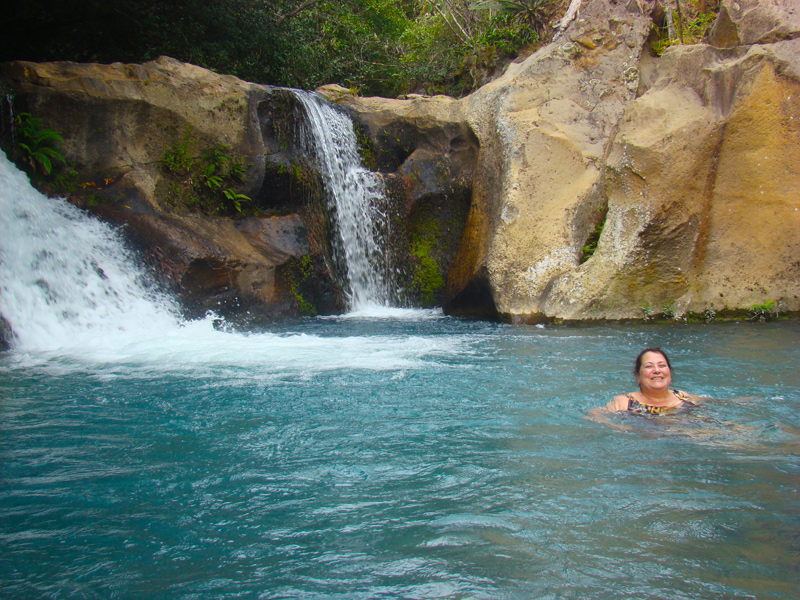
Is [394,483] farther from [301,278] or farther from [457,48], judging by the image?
[457,48]

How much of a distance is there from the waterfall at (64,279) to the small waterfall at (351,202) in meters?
4.03

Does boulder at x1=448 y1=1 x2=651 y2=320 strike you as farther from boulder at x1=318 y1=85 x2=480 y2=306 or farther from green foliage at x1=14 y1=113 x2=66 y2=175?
green foliage at x1=14 y1=113 x2=66 y2=175

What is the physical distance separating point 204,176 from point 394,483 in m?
9.02

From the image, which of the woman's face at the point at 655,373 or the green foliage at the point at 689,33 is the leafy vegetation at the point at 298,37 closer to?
the green foliage at the point at 689,33

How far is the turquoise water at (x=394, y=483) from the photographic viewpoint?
2549mm

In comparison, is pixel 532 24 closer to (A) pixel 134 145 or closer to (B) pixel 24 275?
(A) pixel 134 145

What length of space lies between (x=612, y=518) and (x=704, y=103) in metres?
8.52

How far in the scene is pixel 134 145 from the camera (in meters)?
10.6

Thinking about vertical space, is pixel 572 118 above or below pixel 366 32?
below

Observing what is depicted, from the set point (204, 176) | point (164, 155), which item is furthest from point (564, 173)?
point (164, 155)

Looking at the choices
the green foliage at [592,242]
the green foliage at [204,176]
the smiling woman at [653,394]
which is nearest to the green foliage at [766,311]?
the green foliage at [592,242]

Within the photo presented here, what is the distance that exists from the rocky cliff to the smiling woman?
481cm

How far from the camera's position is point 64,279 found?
9062 millimetres

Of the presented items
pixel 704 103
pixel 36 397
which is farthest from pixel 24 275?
pixel 704 103
